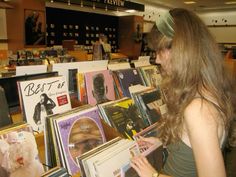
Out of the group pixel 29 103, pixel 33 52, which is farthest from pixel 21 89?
pixel 33 52

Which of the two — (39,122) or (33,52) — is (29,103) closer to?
(39,122)

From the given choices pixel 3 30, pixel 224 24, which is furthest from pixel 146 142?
pixel 224 24

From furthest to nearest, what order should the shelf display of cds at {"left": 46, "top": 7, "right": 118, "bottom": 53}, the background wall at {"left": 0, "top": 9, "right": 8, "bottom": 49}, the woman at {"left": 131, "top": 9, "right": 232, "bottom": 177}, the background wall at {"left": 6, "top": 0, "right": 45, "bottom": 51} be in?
the shelf display of cds at {"left": 46, "top": 7, "right": 118, "bottom": 53} → the background wall at {"left": 0, "top": 9, "right": 8, "bottom": 49} → the background wall at {"left": 6, "top": 0, "right": 45, "bottom": 51} → the woman at {"left": 131, "top": 9, "right": 232, "bottom": 177}

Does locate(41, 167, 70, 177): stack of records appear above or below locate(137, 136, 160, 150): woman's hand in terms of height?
above

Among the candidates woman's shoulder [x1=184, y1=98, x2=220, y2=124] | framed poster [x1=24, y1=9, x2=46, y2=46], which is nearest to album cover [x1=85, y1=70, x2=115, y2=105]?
woman's shoulder [x1=184, y1=98, x2=220, y2=124]

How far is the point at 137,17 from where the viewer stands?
10453 mm

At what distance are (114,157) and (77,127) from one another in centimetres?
28

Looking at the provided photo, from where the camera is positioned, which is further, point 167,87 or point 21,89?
point 21,89

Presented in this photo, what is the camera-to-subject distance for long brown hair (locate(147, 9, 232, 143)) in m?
1.04

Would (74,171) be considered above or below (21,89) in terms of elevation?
below

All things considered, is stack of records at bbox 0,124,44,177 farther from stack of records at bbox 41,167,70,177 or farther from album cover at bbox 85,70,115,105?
album cover at bbox 85,70,115,105

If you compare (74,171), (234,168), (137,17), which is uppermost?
(137,17)

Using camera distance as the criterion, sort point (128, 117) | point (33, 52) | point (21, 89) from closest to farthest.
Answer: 1. point (21, 89)
2. point (128, 117)
3. point (33, 52)

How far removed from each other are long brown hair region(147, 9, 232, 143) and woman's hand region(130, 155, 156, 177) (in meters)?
0.20
